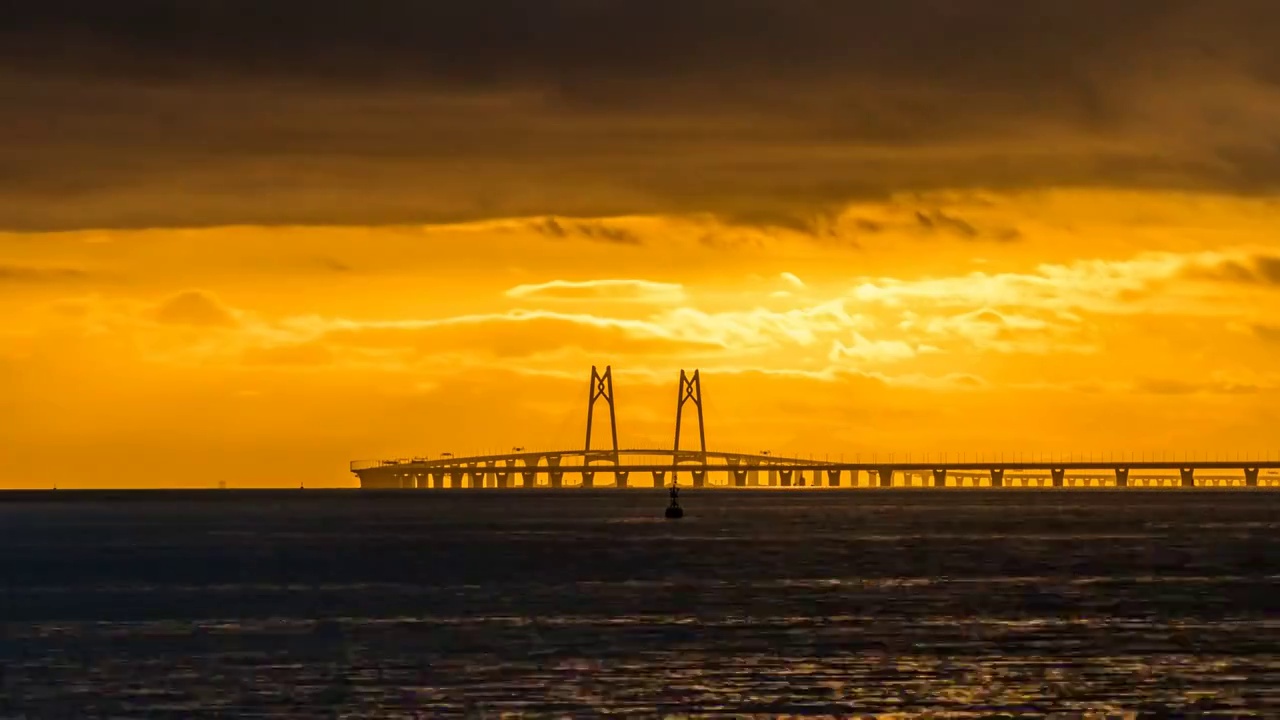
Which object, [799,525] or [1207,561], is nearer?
[1207,561]

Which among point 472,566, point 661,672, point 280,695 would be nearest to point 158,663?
point 280,695

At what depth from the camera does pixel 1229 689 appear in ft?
157

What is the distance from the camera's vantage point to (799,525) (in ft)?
615

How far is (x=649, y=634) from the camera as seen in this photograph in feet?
208

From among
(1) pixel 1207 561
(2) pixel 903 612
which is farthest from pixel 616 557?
(2) pixel 903 612

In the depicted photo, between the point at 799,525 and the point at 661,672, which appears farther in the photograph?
the point at 799,525

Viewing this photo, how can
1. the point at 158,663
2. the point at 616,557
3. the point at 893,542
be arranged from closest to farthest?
1. the point at 158,663
2. the point at 616,557
3. the point at 893,542

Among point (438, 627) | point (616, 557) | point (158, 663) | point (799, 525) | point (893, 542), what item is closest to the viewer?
point (158, 663)

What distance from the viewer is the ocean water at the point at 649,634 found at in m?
46.9

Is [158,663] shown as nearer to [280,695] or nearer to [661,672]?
[280,695]

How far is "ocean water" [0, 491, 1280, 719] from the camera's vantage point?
46938 mm

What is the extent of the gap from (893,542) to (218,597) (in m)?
65.7

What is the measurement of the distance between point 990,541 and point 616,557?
33.2 meters

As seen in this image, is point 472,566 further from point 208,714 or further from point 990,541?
point 208,714
